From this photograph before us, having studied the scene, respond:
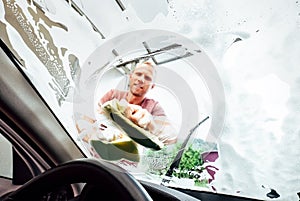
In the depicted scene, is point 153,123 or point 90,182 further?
point 153,123

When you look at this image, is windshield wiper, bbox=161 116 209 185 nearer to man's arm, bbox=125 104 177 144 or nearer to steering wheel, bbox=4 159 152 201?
man's arm, bbox=125 104 177 144

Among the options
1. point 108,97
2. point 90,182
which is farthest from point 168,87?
point 90,182

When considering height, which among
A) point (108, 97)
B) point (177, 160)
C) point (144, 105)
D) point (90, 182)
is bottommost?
point (177, 160)

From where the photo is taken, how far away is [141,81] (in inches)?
54.7

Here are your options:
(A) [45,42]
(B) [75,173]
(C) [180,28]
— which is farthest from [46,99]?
(C) [180,28]

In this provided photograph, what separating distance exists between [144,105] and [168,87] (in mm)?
127

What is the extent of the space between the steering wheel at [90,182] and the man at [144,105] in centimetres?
49

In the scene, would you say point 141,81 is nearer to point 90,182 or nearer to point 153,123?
point 153,123

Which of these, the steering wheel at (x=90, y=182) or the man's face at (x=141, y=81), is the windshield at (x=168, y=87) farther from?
the steering wheel at (x=90, y=182)

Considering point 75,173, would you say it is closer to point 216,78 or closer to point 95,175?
point 95,175

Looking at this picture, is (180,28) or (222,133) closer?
(180,28)

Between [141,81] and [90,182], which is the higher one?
[141,81]

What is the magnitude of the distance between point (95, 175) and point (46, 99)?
492 millimetres

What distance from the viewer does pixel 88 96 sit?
140cm
